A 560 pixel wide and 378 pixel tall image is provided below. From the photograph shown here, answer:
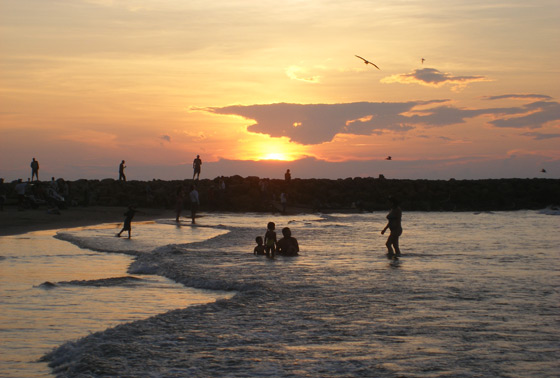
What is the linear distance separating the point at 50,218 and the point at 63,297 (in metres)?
20.8

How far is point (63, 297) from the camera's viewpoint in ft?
34.6

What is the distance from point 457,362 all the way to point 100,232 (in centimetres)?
2032

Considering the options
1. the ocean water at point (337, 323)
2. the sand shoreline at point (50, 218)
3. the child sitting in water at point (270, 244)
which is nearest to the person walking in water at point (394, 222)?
the ocean water at point (337, 323)

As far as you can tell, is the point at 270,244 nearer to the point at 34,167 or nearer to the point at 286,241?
the point at 286,241

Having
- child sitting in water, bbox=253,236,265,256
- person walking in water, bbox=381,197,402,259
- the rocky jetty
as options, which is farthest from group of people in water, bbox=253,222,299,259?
the rocky jetty

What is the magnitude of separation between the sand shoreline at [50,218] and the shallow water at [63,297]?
7.84 meters

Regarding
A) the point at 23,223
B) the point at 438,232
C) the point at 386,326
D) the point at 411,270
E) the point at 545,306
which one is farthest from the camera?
the point at 438,232

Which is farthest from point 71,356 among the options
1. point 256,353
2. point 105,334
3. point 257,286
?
point 257,286

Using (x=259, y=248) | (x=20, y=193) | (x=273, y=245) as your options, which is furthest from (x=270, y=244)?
(x=20, y=193)

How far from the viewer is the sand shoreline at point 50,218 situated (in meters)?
25.4

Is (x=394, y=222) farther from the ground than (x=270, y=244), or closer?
farther from the ground

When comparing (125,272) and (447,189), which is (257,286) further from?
(447,189)

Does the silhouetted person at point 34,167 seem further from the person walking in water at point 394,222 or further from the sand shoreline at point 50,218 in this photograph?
the person walking in water at point 394,222

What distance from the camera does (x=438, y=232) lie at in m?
30.0
